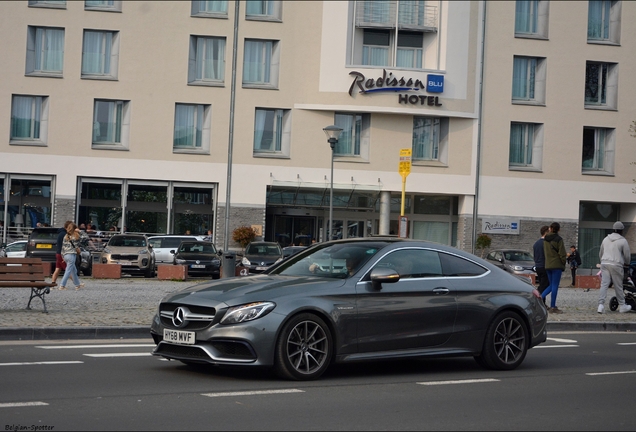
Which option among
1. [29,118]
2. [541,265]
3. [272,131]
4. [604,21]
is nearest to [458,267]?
[541,265]

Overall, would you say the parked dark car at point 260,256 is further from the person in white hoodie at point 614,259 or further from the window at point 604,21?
the window at point 604,21

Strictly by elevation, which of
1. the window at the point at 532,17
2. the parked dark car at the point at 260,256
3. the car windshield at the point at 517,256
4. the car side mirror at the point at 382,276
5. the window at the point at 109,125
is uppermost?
the window at the point at 532,17

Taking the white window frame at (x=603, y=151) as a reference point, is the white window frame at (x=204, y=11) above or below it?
above

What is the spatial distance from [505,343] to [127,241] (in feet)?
80.1

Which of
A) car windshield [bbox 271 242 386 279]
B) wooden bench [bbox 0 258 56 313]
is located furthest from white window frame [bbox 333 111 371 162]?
car windshield [bbox 271 242 386 279]

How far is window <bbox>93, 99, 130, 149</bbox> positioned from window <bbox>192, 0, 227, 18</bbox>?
18.5ft

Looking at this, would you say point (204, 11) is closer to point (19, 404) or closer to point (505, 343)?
point (505, 343)

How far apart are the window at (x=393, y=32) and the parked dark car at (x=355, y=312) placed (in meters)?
34.5

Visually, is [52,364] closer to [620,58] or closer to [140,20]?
[140,20]

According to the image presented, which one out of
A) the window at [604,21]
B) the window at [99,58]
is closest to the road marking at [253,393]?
the window at [99,58]

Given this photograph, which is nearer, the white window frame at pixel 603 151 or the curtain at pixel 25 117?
the curtain at pixel 25 117

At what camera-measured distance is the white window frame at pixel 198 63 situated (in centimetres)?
4331

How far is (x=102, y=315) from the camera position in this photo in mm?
15750

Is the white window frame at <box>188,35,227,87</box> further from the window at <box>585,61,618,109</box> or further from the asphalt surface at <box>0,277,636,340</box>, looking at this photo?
the asphalt surface at <box>0,277,636,340</box>
